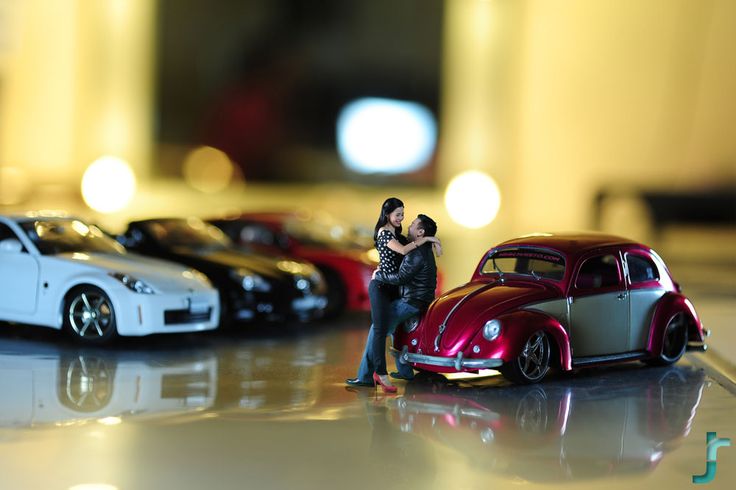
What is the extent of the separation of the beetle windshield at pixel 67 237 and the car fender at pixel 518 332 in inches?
180

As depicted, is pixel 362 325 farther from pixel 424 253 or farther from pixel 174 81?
pixel 174 81

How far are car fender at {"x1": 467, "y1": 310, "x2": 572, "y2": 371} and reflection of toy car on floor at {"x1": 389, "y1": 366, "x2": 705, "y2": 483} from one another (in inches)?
14.1

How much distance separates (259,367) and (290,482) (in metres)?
3.62

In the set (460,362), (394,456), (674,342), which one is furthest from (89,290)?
(674,342)

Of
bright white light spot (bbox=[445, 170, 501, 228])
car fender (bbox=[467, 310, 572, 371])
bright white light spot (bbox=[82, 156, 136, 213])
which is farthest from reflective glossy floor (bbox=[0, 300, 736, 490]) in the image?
bright white light spot (bbox=[82, 156, 136, 213])

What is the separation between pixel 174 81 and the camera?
2761 centimetres

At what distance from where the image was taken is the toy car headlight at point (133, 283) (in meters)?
10.4

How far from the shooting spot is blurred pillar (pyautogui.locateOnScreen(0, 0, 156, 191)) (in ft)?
89.1

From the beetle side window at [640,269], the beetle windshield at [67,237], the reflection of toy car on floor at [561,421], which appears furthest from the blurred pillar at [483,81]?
the reflection of toy car on floor at [561,421]

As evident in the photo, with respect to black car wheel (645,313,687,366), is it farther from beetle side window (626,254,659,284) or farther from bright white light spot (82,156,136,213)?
bright white light spot (82,156,136,213)

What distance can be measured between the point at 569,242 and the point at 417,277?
154cm

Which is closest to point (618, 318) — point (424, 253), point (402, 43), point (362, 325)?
point (424, 253)

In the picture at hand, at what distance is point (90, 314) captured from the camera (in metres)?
10.4

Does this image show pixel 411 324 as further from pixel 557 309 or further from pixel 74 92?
pixel 74 92
